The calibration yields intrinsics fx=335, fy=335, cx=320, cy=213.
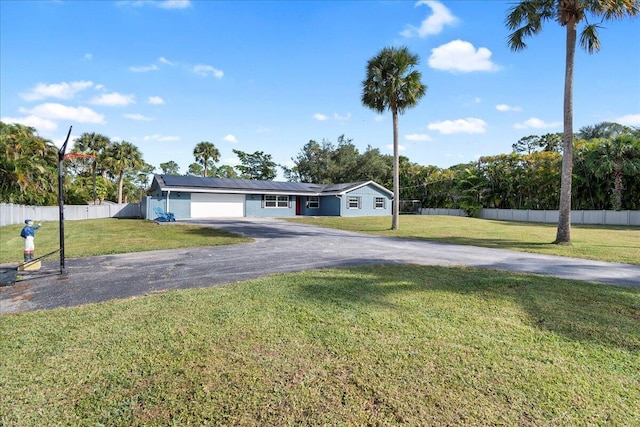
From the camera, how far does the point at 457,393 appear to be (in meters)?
2.52

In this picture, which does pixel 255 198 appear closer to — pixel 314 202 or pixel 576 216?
pixel 314 202

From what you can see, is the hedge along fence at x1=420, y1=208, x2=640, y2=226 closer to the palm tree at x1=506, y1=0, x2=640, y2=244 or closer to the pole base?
the palm tree at x1=506, y1=0, x2=640, y2=244

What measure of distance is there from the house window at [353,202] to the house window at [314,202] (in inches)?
135

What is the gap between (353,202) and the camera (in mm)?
A: 31812

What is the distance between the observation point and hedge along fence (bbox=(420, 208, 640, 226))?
Answer: 24000 mm

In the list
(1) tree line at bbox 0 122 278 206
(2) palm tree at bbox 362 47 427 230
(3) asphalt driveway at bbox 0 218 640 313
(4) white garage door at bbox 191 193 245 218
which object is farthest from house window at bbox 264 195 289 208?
(3) asphalt driveway at bbox 0 218 640 313

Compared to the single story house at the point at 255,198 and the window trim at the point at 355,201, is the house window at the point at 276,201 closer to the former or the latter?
the single story house at the point at 255,198

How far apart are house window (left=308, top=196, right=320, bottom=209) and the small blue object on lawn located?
43.3 feet

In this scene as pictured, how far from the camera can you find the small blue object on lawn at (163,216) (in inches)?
900

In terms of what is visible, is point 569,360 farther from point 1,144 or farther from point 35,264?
point 1,144

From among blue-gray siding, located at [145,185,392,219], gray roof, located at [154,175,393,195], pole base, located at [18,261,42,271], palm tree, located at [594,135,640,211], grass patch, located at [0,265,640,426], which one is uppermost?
palm tree, located at [594,135,640,211]

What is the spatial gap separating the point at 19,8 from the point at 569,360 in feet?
47.9

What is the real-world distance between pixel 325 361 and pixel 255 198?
90.8 ft

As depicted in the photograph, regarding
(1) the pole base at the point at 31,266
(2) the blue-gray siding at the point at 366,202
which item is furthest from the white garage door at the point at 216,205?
(1) the pole base at the point at 31,266
